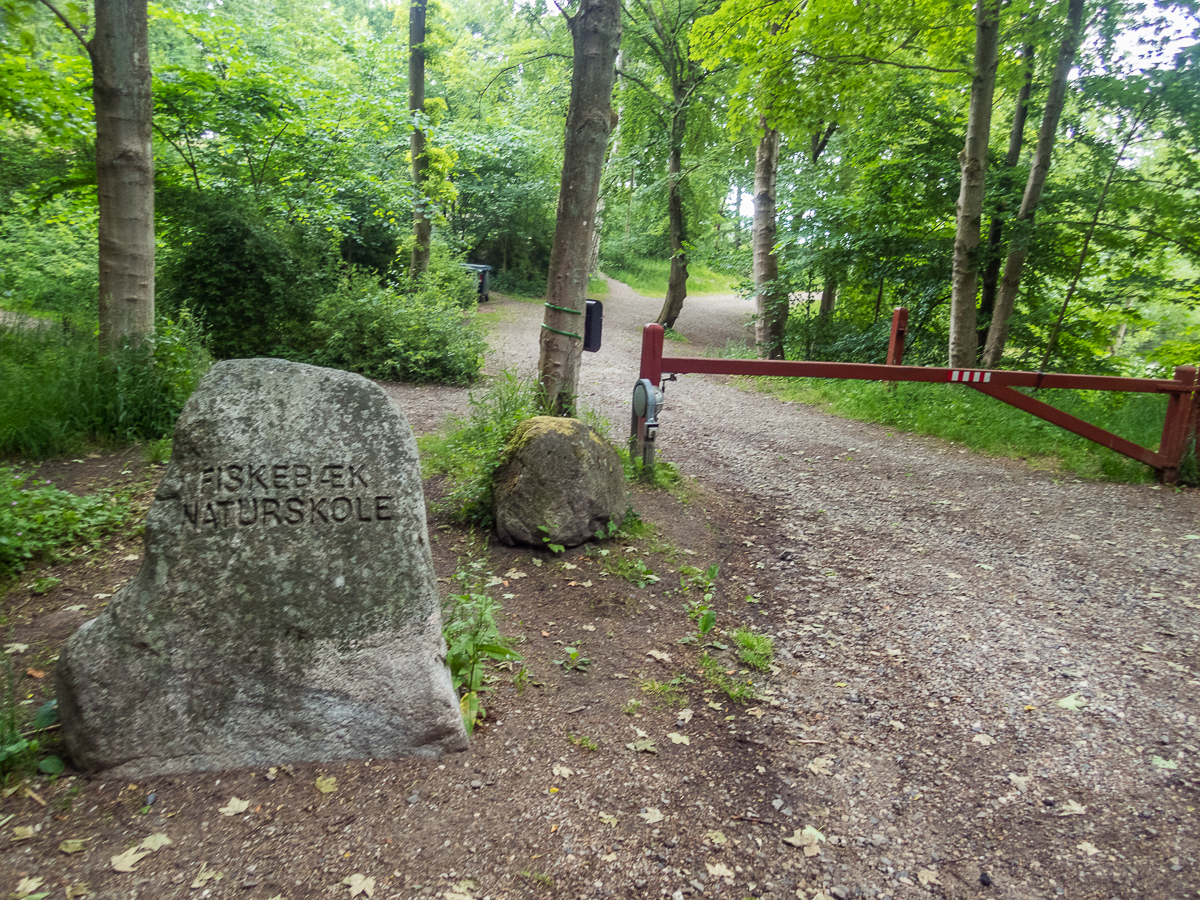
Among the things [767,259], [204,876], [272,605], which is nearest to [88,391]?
[272,605]

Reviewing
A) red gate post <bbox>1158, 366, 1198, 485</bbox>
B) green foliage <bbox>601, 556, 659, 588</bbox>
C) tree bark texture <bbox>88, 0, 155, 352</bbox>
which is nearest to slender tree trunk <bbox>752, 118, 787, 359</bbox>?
red gate post <bbox>1158, 366, 1198, 485</bbox>

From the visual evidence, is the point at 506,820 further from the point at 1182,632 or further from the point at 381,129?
the point at 381,129

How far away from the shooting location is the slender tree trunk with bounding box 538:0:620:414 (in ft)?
19.4

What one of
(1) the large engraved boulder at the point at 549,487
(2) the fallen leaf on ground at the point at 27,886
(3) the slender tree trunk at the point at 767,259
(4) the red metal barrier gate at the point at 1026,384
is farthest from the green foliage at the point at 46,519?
(3) the slender tree trunk at the point at 767,259

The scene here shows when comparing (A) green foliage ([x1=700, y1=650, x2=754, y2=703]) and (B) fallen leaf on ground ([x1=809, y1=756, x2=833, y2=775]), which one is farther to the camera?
(A) green foliage ([x1=700, y1=650, x2=754, y2=703])

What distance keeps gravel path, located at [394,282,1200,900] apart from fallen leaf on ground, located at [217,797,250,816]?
6.67 ft

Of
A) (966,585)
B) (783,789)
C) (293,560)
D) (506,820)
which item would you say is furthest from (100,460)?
(966,585)

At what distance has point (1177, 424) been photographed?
7.49 m

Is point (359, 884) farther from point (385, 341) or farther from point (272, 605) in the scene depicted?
point (385, 341)

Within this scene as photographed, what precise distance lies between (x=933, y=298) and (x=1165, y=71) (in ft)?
15.3

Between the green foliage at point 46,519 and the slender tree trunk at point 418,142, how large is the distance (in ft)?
A: 31.9

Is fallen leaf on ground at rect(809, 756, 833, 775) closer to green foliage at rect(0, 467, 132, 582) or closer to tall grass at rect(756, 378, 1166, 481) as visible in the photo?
green foliage at rect(0, 467, 132, 582)

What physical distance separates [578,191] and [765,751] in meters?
A: 4.53

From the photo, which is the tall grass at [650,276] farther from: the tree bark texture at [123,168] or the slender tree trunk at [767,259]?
the tree bark texture at [123,168]
